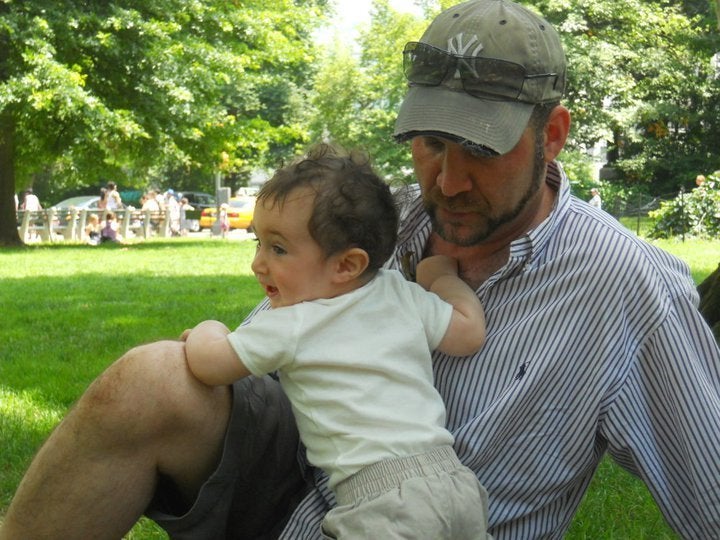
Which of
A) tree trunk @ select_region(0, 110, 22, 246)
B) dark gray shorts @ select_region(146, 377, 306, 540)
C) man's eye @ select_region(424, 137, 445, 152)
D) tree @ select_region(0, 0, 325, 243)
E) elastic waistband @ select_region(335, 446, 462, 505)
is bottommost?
tree trunk @ select_region(0, 110, 22, 246)

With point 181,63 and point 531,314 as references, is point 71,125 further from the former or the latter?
point 531,314

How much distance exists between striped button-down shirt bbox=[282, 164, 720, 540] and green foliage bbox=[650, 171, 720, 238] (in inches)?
804

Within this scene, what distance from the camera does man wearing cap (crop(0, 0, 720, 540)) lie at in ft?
7.99

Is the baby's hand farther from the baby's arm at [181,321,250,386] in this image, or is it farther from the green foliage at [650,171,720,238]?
the green foliage at [650,171,720,238]

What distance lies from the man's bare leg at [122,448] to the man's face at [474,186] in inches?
27.8

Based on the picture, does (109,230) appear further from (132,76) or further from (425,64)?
(425,64)

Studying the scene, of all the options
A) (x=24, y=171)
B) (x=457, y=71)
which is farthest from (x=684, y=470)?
(x=24, y=171)

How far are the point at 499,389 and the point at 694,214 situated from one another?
69.0 ft

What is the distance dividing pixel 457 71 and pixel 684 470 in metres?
1.08

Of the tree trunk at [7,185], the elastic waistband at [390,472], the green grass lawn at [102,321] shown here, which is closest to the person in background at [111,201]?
the tree trunk at [7,185]

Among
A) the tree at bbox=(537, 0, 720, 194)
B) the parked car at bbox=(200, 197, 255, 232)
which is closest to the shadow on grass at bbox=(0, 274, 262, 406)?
the parked car at bbox=(200, 197, 255, 232)

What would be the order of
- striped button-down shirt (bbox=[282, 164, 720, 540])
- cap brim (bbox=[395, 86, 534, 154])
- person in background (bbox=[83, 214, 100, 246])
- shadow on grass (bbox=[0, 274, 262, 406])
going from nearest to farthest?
striped button-down shirt (bbox=[282, 164, 720, 540])
cap brim (bbox=[395, 86, 534, 154])
shadow on grass (bbox=[0, 274, 262, 406])
person in background (bbox=[83, 214, 100, 246])

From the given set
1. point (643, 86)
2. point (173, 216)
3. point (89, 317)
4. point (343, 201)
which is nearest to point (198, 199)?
point (173, 216)

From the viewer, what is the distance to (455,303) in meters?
2.63
